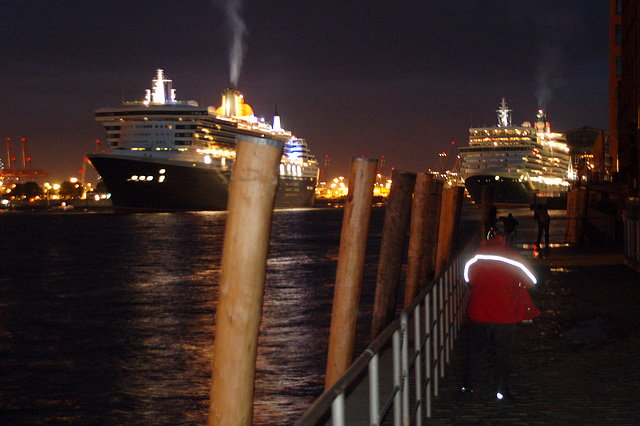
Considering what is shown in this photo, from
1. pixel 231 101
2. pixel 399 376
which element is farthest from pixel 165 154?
pixel 399 376

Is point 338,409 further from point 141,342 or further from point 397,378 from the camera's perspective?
point 141,342

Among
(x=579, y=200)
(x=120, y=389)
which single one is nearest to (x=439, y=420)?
(x=120, y=389)

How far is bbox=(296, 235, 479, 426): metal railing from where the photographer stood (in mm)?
3012

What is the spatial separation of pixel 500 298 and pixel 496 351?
445 mm

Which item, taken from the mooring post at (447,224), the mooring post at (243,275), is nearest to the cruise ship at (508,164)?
the mooring post at (447,224)

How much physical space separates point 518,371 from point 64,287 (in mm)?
16129

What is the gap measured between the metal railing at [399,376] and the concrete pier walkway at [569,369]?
255 mm

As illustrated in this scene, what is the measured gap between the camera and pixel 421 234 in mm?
8477

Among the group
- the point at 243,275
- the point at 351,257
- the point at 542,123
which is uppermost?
the point at 542,123

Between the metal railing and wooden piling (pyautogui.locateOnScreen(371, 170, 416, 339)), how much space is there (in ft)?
1.38

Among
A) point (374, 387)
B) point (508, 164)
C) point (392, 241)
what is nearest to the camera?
point (374, 387)

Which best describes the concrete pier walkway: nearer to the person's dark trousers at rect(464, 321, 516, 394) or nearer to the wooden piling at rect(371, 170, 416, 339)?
the person's dark trousers at rect(464, 321, 516, 394)

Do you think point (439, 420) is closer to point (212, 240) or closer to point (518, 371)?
point (518, 371)

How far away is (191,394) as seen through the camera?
8.85m
